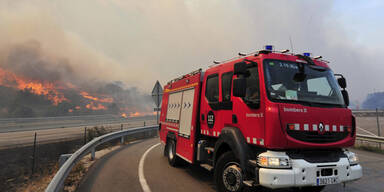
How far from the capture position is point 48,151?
11.8 metres

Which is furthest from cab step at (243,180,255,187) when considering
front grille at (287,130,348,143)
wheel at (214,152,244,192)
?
front grille at (287,130,348,143)

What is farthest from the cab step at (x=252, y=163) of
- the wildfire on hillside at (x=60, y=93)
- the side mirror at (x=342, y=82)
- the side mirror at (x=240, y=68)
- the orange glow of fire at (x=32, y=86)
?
the orange glow of fire at (x=32, y=86)

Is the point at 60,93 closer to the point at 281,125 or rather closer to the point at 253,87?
the point at 253,87

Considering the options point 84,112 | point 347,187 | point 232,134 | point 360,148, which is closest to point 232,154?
point 232,134

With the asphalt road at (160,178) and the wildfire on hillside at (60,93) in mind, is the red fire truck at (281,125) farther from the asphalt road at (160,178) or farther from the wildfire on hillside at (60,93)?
the wildfire on hillside at (60,93)

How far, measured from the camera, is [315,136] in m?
3.85

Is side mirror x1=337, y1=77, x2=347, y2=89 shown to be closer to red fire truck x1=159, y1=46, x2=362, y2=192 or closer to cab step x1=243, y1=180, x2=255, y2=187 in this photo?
red fire truck x1=159, y1=46, x2=362, y2=192

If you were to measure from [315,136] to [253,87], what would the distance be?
4.51 feet

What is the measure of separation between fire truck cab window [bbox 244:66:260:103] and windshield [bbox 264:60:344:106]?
203mm

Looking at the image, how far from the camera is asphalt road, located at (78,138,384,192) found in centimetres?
520

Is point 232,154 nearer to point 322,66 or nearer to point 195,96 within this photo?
point 195,96

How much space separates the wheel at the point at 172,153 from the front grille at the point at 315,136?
433cm

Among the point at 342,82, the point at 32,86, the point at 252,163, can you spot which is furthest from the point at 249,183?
the point at 32,86

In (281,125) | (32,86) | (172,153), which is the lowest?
(172,153)
